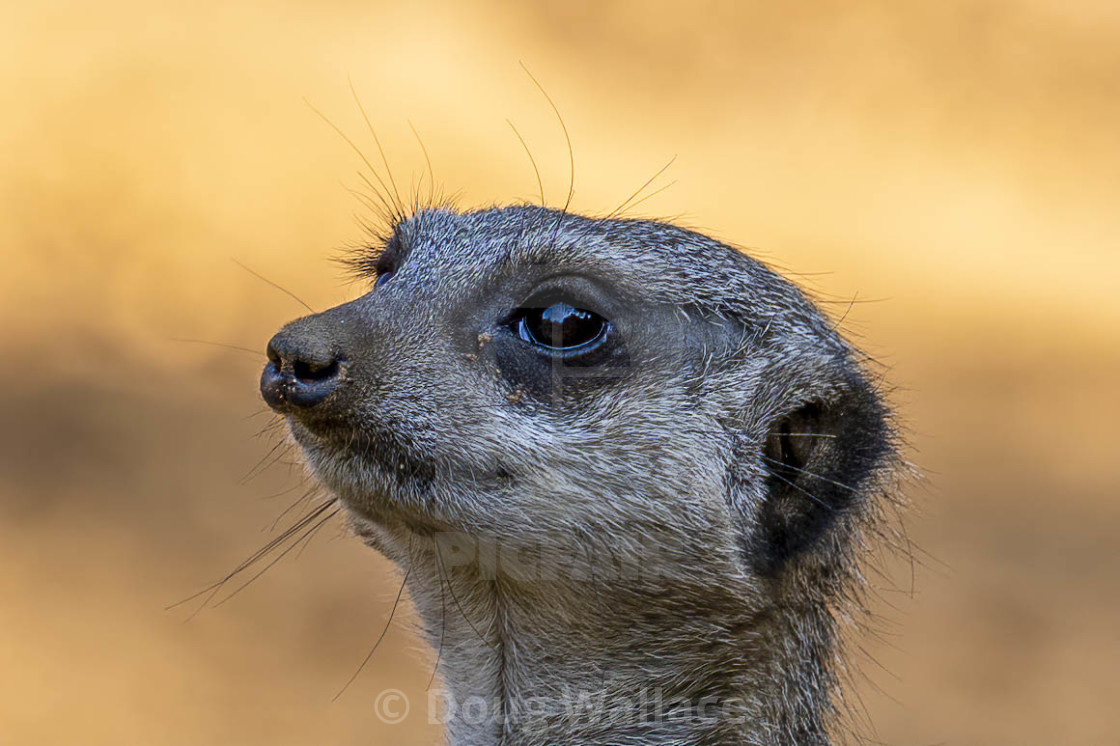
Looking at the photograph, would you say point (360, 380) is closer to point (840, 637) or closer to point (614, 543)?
point (614, 543)

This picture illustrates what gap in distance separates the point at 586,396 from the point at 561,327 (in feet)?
0.77

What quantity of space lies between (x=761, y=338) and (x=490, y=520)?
3.62ft

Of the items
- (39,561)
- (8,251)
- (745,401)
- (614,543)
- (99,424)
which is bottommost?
(39,561)

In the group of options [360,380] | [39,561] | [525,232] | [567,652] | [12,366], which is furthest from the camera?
[12,366]

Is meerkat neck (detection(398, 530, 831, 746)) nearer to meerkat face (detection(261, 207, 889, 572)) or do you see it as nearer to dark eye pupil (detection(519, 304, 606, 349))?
meerkat face (detection(261, 207, 889, 572))

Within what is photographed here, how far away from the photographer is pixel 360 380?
3621 mm

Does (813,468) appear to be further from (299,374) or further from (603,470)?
(299,374)

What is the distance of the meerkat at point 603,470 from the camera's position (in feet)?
12.0

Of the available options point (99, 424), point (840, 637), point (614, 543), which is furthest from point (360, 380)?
point (99, 424)

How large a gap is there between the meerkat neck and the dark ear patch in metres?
0.24

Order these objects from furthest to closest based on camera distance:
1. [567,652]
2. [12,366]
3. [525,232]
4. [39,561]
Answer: [12,366] < [39,561] < [525,232] < [567,652]

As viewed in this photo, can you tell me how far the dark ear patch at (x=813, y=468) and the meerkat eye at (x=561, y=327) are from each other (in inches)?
24.9

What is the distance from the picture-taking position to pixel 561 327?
3.92 meters

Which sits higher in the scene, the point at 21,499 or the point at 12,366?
the point at 12,366
